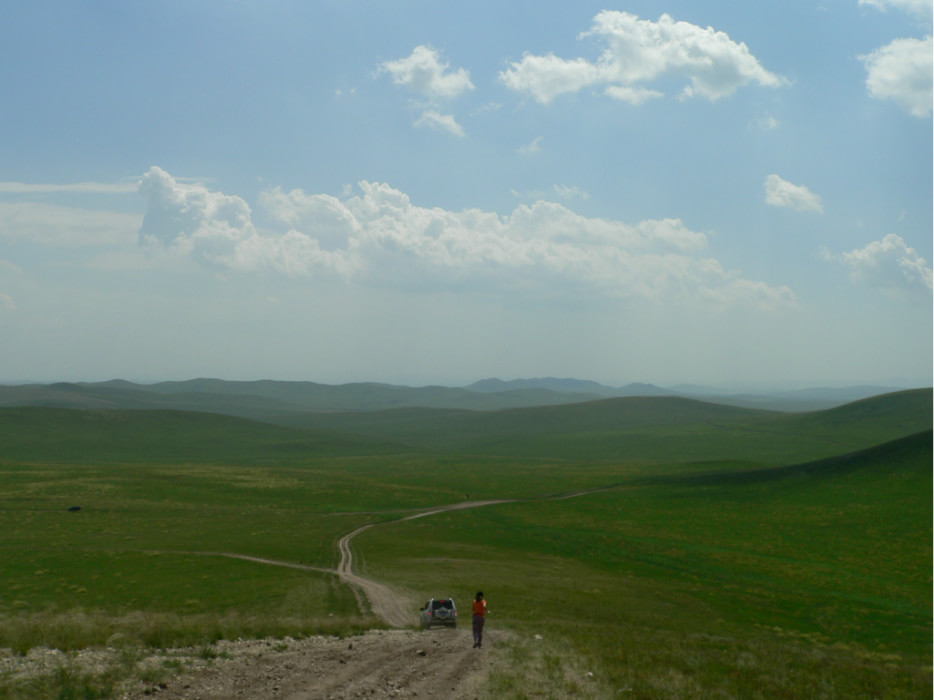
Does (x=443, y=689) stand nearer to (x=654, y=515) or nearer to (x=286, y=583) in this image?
(x=286, y=583)

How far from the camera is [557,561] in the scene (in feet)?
195

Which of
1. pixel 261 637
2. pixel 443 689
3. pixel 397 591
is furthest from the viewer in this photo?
pixel 397 591

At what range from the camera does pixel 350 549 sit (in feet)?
198

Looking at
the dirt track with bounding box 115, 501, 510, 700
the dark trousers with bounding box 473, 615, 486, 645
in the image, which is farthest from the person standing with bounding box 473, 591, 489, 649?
the dirt track with bounding box 115, 501, 510, 700

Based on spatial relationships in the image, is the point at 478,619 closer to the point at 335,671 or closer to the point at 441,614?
the point at 335,671

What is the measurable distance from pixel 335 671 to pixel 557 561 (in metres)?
40.2

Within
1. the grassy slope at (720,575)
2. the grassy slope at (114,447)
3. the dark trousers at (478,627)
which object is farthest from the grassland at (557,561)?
the grassy slope at (114,447)

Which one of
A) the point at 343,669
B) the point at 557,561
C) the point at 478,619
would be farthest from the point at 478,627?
the point at 557,561

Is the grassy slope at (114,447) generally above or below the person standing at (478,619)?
below

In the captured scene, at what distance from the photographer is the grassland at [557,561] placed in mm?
28688

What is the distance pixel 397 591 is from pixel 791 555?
4595cm

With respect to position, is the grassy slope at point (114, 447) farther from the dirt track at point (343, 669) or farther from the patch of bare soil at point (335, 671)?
the patch of bare soil at point (335, 671)

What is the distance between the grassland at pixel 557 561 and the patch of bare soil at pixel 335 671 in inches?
86.0

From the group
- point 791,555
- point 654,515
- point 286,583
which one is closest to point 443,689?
point 286,583
